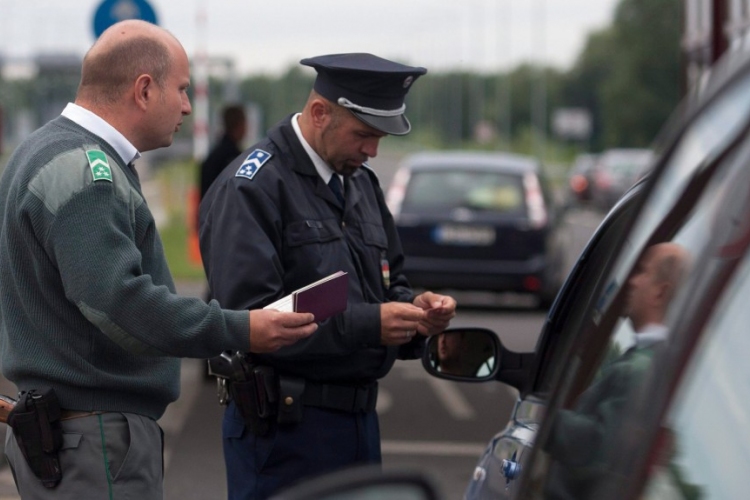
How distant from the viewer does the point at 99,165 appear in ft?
9.96

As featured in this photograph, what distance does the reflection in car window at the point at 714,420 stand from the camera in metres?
1.67

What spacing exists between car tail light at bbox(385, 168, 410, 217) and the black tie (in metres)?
9.87

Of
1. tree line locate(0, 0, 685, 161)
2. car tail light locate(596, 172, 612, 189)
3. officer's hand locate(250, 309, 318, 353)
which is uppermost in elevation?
officer's hand locate(250, 309, 318, 353)

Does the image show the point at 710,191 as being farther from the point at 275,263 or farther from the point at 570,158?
the point at 570,158

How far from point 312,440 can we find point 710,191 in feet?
7.18

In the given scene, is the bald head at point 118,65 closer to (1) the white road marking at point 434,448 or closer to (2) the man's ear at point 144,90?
(2) the man's ear at point 144,90

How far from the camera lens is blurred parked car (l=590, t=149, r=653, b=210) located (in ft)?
134

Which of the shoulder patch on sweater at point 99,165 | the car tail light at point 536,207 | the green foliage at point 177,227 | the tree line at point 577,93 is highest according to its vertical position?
the shoulder patch on sweater at point 99,165

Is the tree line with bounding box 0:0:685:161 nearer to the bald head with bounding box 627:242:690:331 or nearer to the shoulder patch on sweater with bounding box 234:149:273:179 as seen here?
the shoulder patch on sweater with bounding box 234:149:273:179

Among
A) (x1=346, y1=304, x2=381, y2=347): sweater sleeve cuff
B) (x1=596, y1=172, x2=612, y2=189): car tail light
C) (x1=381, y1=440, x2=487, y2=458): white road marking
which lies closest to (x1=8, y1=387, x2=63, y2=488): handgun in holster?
(x1=346, y1=304, x2=381, y2=347): sweater sleeve cuff

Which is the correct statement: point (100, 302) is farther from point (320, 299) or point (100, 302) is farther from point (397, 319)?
point (397, 319)

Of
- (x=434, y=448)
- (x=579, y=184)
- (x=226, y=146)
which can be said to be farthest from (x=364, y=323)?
(x=579, y=184)

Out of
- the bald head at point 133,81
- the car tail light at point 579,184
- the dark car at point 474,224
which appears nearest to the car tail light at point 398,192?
the dark car at point 474,224

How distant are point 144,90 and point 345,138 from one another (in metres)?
0.74
